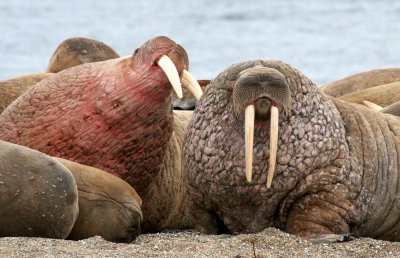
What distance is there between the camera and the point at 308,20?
4641cm

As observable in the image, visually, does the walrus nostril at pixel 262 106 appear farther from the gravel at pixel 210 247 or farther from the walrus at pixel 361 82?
the walrus at pixel 361 82

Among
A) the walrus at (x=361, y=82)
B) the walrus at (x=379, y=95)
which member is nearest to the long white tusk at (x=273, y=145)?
the walrus at (x=379, y=95)

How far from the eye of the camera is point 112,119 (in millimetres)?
8125

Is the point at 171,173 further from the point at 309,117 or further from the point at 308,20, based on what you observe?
the point at 308,20

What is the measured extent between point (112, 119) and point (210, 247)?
1766 mm

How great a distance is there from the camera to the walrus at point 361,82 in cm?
1189

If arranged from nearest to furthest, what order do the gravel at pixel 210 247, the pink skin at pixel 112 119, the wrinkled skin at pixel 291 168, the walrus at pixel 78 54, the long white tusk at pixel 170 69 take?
the gravel at pixel 210 247, the wrinkled skin at pixel 291 168, the long white tusk at pixel 170 69, the pink skin at pixel 112 119, the walrus at pixel 78 54

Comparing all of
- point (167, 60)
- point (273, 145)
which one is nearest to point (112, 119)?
point (167, 60)

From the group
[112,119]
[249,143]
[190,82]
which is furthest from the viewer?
[112,119]

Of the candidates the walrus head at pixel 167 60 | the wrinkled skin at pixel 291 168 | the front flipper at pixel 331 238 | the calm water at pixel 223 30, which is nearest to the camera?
the front flipper at pixel 331 238

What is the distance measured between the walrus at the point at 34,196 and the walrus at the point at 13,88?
2.97m

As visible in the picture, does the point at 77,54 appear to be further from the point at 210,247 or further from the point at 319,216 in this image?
the point at 210,247

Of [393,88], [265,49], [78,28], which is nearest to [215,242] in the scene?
[393,88]

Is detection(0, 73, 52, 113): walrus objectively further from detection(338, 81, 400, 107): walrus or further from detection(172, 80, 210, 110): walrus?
detection(338, 81, 400, 107): walrus
